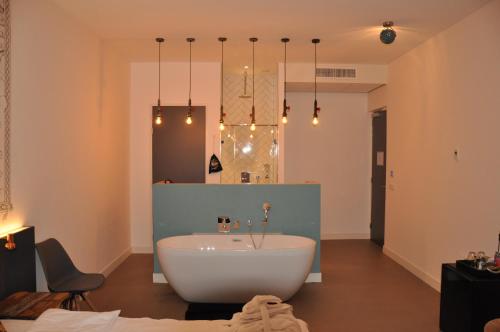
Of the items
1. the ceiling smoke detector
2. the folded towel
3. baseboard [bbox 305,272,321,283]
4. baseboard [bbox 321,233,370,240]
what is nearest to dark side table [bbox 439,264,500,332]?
the folded towel

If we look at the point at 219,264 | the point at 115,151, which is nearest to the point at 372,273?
the point at 219,264

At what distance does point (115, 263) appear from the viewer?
521 centimetres

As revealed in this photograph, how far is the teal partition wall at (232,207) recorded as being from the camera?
4.58 meters

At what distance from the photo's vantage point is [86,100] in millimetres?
4250

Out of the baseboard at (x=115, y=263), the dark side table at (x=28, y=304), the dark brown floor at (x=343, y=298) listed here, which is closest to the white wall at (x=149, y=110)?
the baseboard at (x=115, y=263)

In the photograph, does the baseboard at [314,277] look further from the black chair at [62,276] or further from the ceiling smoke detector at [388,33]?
the ceiling smoke detector at [388,33]

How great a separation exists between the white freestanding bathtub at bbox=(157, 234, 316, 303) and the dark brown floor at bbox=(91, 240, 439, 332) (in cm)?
28

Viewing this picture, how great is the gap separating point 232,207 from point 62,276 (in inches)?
73.7

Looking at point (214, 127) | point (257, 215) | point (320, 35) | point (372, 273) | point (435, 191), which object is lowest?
point (372, 273)

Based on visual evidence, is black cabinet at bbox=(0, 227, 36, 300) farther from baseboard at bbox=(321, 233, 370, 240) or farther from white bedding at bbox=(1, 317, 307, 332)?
baseboard at bbox=(321, 233, 370, 240)

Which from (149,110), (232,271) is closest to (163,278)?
(232,271)

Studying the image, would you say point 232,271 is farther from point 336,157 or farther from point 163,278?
point 336,157

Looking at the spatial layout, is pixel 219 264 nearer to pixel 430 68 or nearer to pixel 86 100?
pixel 86 100

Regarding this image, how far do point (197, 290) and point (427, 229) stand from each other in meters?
2.69
